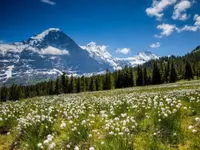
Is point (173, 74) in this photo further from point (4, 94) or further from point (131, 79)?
point (4, 94)

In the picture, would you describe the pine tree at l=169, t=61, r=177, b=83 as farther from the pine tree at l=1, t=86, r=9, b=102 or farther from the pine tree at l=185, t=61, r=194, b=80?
the pine tree at l=1, t=86, r=9, b=102

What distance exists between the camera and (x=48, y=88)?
128 m

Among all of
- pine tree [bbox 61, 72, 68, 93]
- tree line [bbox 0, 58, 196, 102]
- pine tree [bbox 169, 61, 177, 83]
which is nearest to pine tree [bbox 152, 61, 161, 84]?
tree line [bbox 0, 58, 196, 102]

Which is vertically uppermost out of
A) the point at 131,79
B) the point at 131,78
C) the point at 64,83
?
the point at 131,78

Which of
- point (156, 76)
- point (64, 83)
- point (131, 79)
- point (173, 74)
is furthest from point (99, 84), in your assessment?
point (173, 74)

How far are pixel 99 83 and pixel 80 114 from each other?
102 metres

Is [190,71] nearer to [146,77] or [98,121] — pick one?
[146,77]

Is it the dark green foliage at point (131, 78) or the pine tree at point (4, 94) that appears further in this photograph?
the pine tree at point (4, 94)

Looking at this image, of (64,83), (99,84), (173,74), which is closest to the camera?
(173,74)

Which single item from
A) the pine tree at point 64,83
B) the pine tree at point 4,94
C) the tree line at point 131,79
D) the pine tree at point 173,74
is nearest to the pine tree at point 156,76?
the tree line at point 131,79

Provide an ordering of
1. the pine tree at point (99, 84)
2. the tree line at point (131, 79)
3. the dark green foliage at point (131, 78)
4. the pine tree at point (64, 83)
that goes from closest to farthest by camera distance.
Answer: the tree line at point (131, 79), the dark green foliage at point (131, 78), the pine tree at point (64, 83), the pine tree at point (99, 84)

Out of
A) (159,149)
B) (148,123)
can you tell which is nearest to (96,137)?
(148,123)

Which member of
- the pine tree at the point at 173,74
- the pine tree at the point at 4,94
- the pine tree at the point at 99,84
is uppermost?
the pine tree at the point at 173,74

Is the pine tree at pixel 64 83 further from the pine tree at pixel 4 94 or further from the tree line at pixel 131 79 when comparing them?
the pine tree at pixel 4 94
